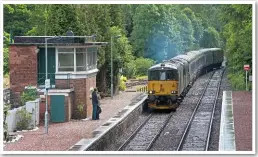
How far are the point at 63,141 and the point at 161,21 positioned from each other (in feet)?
73.5

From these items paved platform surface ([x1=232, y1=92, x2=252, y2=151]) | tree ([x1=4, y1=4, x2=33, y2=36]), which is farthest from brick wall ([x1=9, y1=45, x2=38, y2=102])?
tree ([x1=4, y1=4, x2=33, y2=36])

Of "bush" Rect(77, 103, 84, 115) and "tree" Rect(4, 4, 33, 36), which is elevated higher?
"tree" Rect(4, 4, 33, 36)

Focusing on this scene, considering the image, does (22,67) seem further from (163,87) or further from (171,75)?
(171,75)

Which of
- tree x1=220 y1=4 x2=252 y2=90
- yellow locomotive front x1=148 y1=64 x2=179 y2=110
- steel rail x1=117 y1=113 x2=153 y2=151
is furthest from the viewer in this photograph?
tree x1=220 y1=4 x2=252 y2=90

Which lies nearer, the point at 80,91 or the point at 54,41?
the point at 54,41

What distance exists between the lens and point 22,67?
20.2 m

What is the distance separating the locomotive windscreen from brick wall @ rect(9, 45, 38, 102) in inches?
240

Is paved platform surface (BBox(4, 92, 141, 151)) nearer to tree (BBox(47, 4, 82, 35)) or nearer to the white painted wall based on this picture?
the white painted wall

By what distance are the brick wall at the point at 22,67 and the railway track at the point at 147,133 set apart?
3.80 metres

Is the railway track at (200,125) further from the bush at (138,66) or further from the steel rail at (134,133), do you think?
the bush at (138,66)

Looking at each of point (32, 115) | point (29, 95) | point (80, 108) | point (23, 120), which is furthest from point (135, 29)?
point (23, 120)

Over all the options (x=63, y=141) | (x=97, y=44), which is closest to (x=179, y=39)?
(x=97, y=44)

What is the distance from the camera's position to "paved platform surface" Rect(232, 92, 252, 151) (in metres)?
15.0

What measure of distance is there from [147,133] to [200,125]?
8.15 ft
